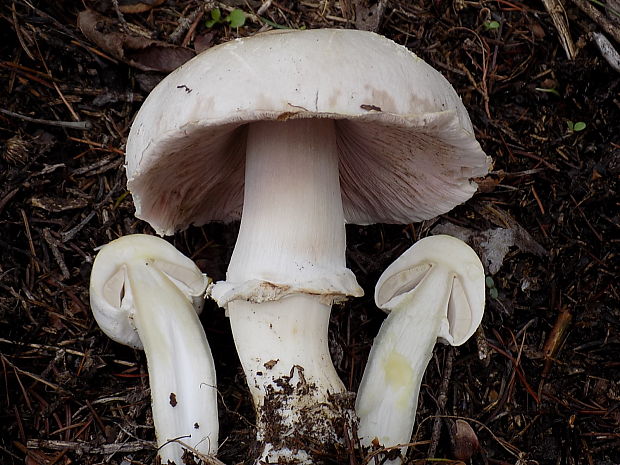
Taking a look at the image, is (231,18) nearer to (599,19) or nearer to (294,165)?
(294,165)

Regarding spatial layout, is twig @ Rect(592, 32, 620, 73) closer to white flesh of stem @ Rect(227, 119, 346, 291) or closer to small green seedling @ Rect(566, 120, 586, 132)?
small green seedling @ Rect(566, 120, 586, 132)

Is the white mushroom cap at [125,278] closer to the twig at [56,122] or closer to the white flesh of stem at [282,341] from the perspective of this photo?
the white flesh of stem at [282,341]

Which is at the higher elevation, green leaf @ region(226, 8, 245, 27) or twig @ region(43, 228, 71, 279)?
green leaf @ region(226, 8, 245, 27)

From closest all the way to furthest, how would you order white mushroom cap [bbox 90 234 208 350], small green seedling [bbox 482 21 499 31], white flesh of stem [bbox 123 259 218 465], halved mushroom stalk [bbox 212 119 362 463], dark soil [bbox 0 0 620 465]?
1. halved mushroom stalk [bbox 212 119 362 463]
2. white flesh of stem [bbox 123 259 218 465]
3. white mushroom cap [bbox 90 234 208 350]
4. dark soil [bbox 0 0 620 465]
5. small green seedling [bbox 482 21 499 31]

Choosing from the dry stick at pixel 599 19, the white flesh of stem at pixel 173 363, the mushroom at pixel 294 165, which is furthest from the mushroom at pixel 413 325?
the dry stick at pixel 599 19

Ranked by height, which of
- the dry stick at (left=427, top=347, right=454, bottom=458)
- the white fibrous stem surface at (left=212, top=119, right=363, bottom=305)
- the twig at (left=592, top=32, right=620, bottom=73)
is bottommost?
the dry stick at (left=427, top=347, right=454, bottom=458)

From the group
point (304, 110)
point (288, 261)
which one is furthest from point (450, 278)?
point (304, 110)

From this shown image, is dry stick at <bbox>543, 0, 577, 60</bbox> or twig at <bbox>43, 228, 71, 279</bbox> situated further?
dry stick at <bbox>543, 0, 577, 60</bbox>

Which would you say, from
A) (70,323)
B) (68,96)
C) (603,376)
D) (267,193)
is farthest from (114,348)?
(603,376)

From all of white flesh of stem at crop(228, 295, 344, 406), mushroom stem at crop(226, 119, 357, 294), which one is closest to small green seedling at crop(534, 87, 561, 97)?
mushroom stem at crop(226, 119, 357, 294)
